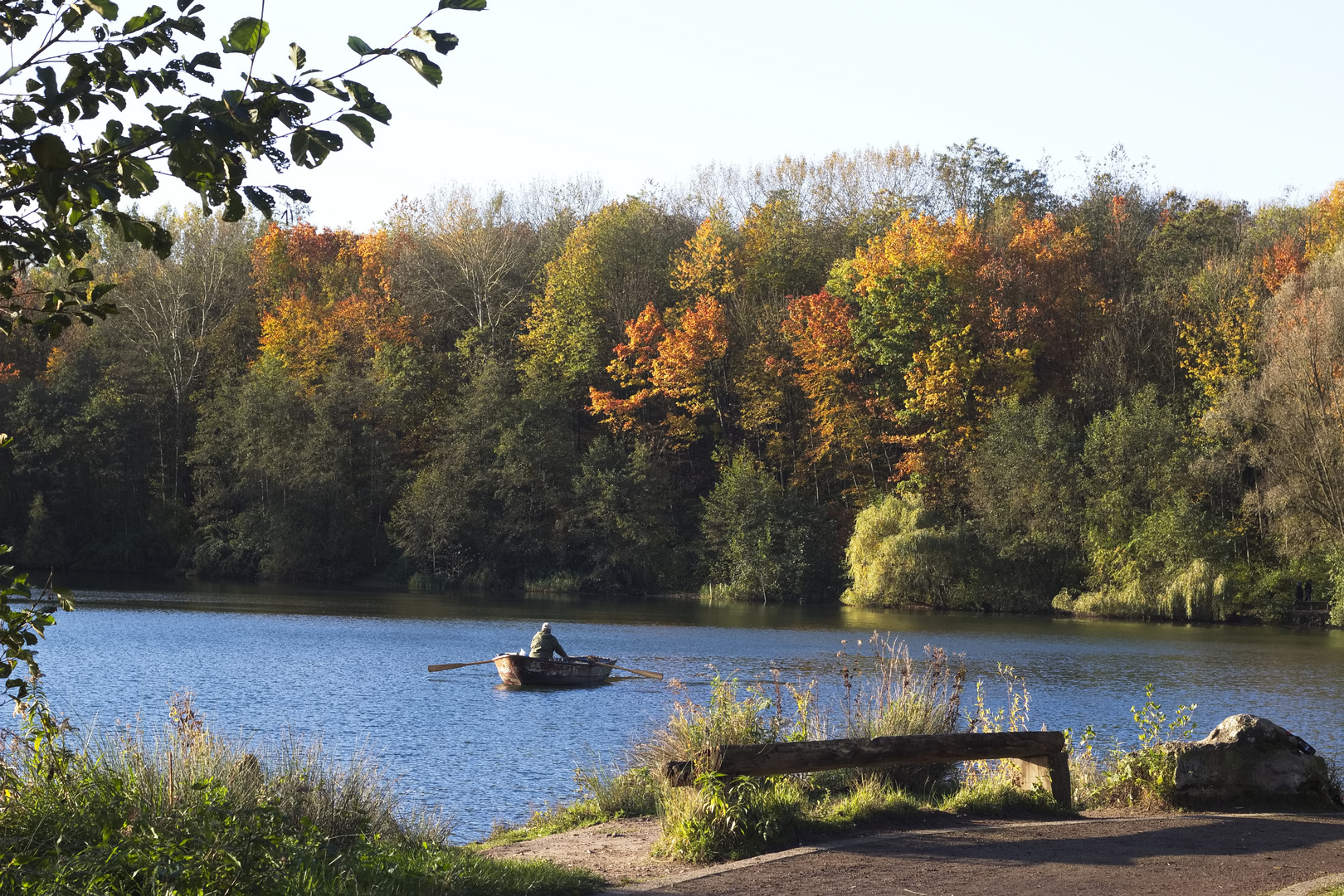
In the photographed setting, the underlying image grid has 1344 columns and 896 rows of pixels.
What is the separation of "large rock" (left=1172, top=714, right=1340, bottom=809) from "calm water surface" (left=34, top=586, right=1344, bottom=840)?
6.69 metres

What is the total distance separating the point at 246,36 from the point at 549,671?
2237cm

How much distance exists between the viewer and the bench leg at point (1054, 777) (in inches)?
373

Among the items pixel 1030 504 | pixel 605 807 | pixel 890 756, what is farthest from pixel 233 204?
pixel 1030 504

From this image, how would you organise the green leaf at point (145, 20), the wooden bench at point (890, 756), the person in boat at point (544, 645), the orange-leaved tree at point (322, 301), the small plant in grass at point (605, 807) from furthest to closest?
the orange-leaved tree at point (322, 301), the person in boat at point (544, 645), the small plant in grass at point (605, 807), the wooden bench at point (890, 756), the green leaf at point (145, 20)

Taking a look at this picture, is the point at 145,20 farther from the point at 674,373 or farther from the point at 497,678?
the point at 674,373

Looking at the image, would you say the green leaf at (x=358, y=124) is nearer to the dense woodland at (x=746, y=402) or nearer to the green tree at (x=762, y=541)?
the dense woodland at (x=746, y=402)

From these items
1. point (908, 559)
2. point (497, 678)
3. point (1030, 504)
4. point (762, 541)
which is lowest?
point (497, 678)

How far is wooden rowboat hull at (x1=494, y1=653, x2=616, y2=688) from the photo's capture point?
24.7 meters

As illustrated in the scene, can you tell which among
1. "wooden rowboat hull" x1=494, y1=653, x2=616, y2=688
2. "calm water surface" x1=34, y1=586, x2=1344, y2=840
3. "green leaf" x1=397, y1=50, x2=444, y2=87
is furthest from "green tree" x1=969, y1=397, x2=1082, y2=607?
"green leaf" x1=397, y1=50, x2=444, y2=87

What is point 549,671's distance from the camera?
2472cm

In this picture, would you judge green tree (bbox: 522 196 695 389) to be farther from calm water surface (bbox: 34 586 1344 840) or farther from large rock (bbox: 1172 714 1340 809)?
large rock (bbox: 1172 714 1340 809)

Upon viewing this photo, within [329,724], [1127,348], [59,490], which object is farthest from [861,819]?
[59,490]

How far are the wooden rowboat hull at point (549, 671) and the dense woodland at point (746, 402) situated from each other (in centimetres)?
2348

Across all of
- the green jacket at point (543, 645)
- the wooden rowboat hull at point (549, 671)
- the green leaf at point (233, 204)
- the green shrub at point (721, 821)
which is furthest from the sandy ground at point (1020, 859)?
the green jacket at point (543, 645)
